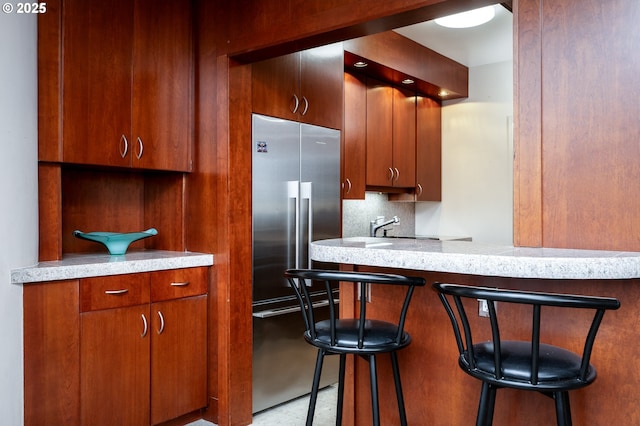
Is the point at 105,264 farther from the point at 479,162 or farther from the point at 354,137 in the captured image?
the point at 479,162

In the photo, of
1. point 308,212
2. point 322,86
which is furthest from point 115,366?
point 322,86

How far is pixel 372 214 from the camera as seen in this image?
4.93 metres

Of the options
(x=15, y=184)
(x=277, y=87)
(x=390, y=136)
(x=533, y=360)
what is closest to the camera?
(x=533, y=360)

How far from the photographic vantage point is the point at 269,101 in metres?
3.22

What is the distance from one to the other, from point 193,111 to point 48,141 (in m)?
0.89

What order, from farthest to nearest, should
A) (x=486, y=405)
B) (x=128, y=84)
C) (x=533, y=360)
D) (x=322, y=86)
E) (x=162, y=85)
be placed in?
(x=322, y=86) → (x=162, y=85) → (x=128, y=84) → (x=486, y=405) → (x=533, y=360)

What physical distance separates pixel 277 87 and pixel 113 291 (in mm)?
1561

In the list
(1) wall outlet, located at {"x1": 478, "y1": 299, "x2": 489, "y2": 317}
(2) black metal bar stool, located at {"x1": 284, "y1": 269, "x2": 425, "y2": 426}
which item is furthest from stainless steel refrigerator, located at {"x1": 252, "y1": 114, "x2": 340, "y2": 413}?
(1) wall outlet, located at {"x1": 478, "y1": 299, "x2": 489, "y2": 317}

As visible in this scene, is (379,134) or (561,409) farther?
(379,134)

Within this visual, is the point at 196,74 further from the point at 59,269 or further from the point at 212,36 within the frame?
the point at 59,269

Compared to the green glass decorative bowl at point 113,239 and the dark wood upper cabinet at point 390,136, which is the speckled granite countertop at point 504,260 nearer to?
the green glass decorative bowl at point 113,239

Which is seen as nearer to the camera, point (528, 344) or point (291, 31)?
point (528, 344)

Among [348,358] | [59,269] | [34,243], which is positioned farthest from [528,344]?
[34,243]

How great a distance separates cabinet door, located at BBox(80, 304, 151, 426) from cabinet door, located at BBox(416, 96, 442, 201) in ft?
10.4
